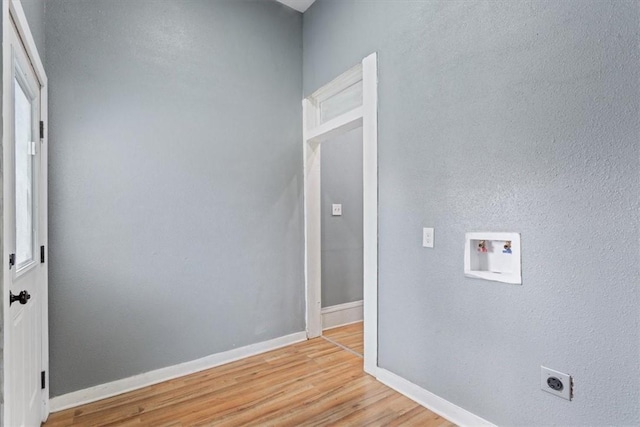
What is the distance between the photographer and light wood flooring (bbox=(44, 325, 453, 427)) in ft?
6.41

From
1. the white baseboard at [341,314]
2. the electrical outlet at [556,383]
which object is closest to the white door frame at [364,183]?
the white baseboard at [341,314]

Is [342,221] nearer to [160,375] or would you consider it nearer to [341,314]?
[341,314]

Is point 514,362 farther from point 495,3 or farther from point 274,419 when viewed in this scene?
point 495,3

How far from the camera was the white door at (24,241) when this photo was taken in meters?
1.30

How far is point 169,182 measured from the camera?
248 cm

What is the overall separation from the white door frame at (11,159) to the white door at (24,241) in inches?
0.5

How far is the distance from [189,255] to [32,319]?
99 cm

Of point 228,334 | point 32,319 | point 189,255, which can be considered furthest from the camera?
point 228,334

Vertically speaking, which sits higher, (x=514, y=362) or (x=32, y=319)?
(x=32, y=319)

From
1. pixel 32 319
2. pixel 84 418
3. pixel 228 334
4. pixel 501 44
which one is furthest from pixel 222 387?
pixel 501 44

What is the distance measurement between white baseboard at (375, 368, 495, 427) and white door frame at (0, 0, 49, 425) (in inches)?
80.0

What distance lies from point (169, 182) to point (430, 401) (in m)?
2.34

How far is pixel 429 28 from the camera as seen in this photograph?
204 cm

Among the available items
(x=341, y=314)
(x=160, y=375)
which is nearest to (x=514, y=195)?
(x=341, y=314)
